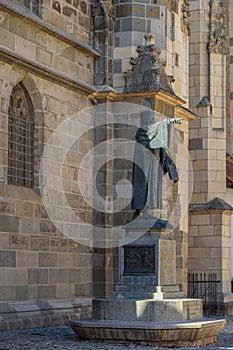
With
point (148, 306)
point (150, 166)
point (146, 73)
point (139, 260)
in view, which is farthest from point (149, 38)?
point (148, 306)

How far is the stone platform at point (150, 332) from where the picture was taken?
42.2 feet

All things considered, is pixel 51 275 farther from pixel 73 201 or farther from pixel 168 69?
pixel 168 69

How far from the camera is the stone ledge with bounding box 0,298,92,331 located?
14961 mm

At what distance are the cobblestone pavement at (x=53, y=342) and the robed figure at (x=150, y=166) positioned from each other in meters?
2.29

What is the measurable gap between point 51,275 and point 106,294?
1.72 metres

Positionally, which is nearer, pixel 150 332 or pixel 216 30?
pixel 150 332

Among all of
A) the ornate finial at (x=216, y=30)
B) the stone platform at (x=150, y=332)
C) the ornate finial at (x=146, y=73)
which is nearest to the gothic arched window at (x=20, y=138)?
the ornate finial at (x=146, y=73)

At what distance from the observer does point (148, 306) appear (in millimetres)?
13242

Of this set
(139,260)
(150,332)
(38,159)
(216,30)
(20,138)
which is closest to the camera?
(150,332)

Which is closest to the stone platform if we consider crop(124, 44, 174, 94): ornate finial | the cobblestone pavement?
the cobblestone pavement

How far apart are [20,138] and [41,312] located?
123 inches

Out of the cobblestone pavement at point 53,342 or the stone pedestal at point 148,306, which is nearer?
the cobblestone pavement at point 53,342

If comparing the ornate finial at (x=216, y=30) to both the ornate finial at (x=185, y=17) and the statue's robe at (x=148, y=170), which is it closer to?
the ornate finial at (x=185, y=17)

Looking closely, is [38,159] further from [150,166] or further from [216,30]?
[216,30]
